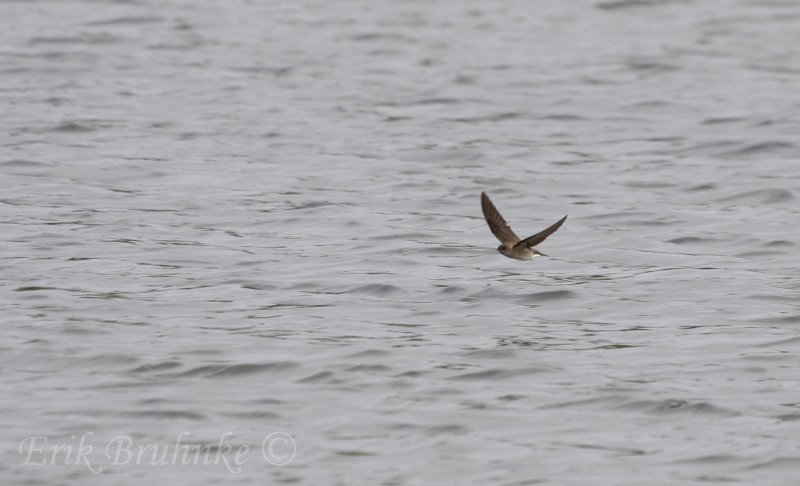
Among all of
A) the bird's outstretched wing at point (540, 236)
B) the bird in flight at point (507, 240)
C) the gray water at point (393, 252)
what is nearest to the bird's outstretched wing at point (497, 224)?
the bird in flight at point (507, 240)

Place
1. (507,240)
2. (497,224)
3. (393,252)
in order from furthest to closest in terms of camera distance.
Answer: (393,252), (497,224), (507,240)

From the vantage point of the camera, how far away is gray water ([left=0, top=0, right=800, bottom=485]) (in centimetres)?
777

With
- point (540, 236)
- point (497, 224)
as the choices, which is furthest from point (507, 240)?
point (540, 236)

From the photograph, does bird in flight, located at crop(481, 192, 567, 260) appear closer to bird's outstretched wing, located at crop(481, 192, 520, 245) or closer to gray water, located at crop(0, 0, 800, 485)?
bird's outstretched wing, located at crop(481, 192, 520, 245)

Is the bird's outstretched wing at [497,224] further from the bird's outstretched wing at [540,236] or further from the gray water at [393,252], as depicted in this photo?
the gray water at [393,252]

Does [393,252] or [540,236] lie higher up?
[540,236]

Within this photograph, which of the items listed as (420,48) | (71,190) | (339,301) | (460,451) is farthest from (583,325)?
(420,48)

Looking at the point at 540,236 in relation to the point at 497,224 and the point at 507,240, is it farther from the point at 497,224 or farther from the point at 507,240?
the point at 497,224

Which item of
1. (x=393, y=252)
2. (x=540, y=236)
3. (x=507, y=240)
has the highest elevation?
(x=540, y=236)

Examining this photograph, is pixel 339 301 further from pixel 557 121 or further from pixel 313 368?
pixel 557 121

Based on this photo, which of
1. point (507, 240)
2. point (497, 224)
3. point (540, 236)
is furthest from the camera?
point (497, 224)

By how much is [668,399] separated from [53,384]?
321cm

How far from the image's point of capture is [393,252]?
1198 cm

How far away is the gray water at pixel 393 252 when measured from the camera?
7.77 metres
